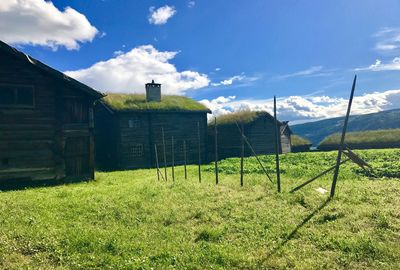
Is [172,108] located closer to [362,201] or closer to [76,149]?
[76,149]

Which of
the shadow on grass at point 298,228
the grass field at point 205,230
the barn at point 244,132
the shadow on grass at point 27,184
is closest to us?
the grass field at point 205,230

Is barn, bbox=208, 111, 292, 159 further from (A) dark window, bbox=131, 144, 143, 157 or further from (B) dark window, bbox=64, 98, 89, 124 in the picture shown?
(B) dark window, bbox=64, 98, 89, 124

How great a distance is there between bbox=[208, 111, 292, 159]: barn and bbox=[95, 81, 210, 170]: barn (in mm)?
4042

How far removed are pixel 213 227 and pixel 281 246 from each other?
2264 mm

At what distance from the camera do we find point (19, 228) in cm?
891

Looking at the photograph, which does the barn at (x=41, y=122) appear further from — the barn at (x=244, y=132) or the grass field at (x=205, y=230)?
the barn at (x=244, y=132)

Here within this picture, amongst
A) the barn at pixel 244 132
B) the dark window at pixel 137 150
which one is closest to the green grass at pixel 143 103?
the dark window at pixel 137 150

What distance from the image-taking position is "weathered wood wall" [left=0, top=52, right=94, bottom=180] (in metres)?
17.9

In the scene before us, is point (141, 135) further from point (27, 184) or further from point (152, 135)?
point (27, 184)

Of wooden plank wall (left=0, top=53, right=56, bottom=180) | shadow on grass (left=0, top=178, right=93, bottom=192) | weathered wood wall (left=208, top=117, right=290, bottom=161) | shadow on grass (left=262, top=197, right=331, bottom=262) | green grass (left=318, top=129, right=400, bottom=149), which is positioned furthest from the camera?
green grass (left=318, top=129, right=400, bottom=149)

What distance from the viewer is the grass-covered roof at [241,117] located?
4100 centimetres

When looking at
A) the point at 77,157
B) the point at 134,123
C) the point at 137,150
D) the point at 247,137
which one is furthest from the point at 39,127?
the point at 247,137

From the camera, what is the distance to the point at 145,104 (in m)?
34.4

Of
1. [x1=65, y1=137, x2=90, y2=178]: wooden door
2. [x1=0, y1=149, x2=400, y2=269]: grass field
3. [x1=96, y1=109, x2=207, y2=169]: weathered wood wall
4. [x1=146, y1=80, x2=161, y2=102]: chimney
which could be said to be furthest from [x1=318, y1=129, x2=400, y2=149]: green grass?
[x1=65, y1=137, x2=90, y2=178]: wooden door
